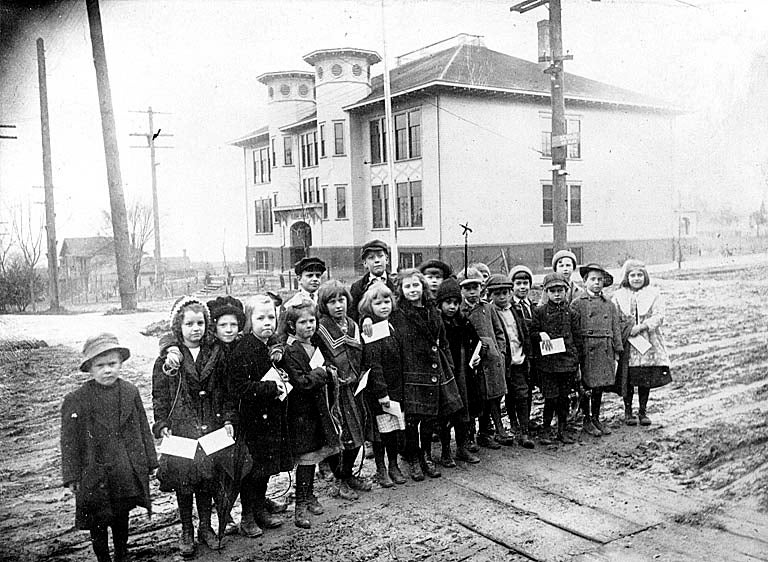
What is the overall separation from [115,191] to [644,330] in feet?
10.4

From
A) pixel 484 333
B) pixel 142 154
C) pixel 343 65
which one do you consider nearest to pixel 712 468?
pixel 484 333

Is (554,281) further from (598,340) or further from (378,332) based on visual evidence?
(378,332)

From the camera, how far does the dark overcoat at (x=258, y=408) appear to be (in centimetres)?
240

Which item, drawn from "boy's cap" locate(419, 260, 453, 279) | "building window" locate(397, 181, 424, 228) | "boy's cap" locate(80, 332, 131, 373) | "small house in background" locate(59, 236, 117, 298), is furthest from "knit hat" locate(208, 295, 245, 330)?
"boy's cap" locate(419, 260, 453, 279)

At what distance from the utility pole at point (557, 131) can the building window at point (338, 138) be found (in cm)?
122

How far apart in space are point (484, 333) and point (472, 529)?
4.14ft

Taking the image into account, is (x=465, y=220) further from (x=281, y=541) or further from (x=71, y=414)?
(x=71, y=414)

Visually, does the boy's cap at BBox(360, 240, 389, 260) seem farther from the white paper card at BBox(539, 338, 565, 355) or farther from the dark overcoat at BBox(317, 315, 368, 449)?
the white paper card at BBox(539, 338, 565, 355)

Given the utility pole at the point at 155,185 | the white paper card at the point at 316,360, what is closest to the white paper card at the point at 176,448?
the white paper card at the point at 316,360

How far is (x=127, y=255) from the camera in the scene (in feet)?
8.55

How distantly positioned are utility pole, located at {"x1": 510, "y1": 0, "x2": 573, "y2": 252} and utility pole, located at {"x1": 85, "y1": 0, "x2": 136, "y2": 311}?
2.23 metres

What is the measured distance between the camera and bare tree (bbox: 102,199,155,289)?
2.62 metres

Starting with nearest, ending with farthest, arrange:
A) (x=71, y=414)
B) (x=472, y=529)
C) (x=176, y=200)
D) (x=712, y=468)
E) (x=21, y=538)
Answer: (x=71, y=414) < (x=21, y=538) < (x=472, y=529) < (x=176, y=200) < (x=712, y=468)

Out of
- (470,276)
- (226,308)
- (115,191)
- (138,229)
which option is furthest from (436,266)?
(115,191)
